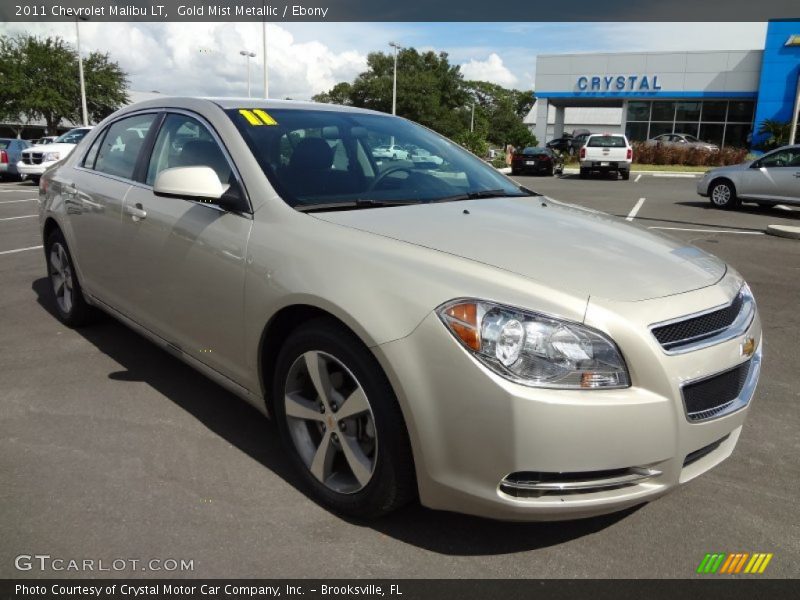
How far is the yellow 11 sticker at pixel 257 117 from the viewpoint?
327cm

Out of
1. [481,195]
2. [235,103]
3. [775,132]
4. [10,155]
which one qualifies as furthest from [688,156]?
[235,103]

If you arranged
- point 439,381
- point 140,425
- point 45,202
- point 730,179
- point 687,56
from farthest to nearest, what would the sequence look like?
point 687,56 → point 730,179 → point 45,202 → point 140,425 → point 439,381

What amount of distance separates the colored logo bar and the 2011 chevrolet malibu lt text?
Result: 0.36 m

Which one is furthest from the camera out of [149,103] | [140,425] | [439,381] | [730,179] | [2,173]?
[2,173]

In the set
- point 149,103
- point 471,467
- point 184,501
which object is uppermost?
point 149,103

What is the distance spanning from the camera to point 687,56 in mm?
38812

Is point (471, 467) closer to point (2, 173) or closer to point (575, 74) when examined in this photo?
point (2, 173)

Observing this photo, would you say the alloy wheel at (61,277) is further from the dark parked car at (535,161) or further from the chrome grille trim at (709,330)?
the dark parked car at (535,161)

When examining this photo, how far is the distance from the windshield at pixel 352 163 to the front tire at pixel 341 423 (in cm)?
69

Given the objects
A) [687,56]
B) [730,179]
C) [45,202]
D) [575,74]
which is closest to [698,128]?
[687,56]

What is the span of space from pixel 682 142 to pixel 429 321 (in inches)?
1521

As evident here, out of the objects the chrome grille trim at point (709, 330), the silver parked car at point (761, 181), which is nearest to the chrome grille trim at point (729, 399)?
the chrome grille trim at point (709, 330)

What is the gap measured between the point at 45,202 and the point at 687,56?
136 feet

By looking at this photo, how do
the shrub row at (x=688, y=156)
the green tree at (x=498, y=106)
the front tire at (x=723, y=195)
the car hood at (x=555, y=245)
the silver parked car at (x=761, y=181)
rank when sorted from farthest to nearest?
1. the green tree at (x=498, y=106)
2. the shrub row at (x=688, y=156)
3. the front tire at (x=723, y=195)
4. the silver parked car at (x=761, y=181)
5. the car hood at (x=555, y=245)
